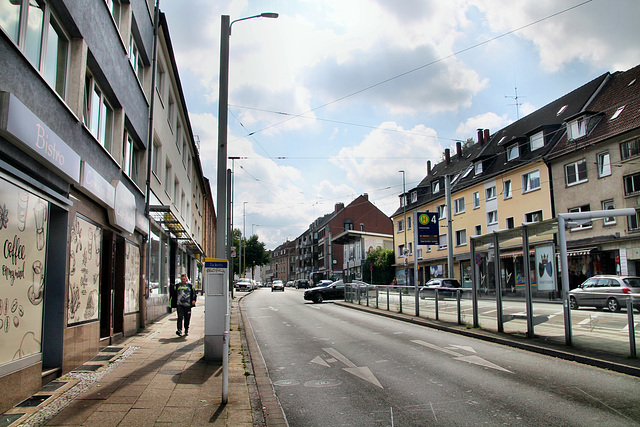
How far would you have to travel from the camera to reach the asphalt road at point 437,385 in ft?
18.0

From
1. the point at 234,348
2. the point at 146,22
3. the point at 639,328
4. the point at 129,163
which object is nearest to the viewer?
the point at 639,328

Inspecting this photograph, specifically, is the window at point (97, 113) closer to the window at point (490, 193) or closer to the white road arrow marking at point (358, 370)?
the white road arrow marking at point (358, 370)

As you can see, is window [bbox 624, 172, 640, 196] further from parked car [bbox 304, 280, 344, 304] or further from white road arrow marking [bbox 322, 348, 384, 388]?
white road arrow marking [bbox 322, 348, 384, 388]

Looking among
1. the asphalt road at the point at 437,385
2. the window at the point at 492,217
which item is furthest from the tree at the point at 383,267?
the asphalt road at the point at 437,385

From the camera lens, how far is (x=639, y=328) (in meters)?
8.12

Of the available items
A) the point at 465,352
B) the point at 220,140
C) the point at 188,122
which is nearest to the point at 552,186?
the point at 188,122

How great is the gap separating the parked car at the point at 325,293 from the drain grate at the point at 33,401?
2298 cm

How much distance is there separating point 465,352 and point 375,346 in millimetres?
1960

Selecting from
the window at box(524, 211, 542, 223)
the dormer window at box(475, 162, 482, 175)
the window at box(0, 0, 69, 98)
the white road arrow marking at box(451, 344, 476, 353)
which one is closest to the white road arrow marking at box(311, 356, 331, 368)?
the white road arrow marking at box(451, 344, 476, 353)

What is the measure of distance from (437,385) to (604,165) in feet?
81.5

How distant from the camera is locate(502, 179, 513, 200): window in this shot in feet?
118

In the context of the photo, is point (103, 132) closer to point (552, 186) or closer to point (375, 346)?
point (375, 346)

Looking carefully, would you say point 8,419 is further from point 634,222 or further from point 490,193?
point 490,193

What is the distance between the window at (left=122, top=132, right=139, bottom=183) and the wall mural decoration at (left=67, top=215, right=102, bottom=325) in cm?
363
